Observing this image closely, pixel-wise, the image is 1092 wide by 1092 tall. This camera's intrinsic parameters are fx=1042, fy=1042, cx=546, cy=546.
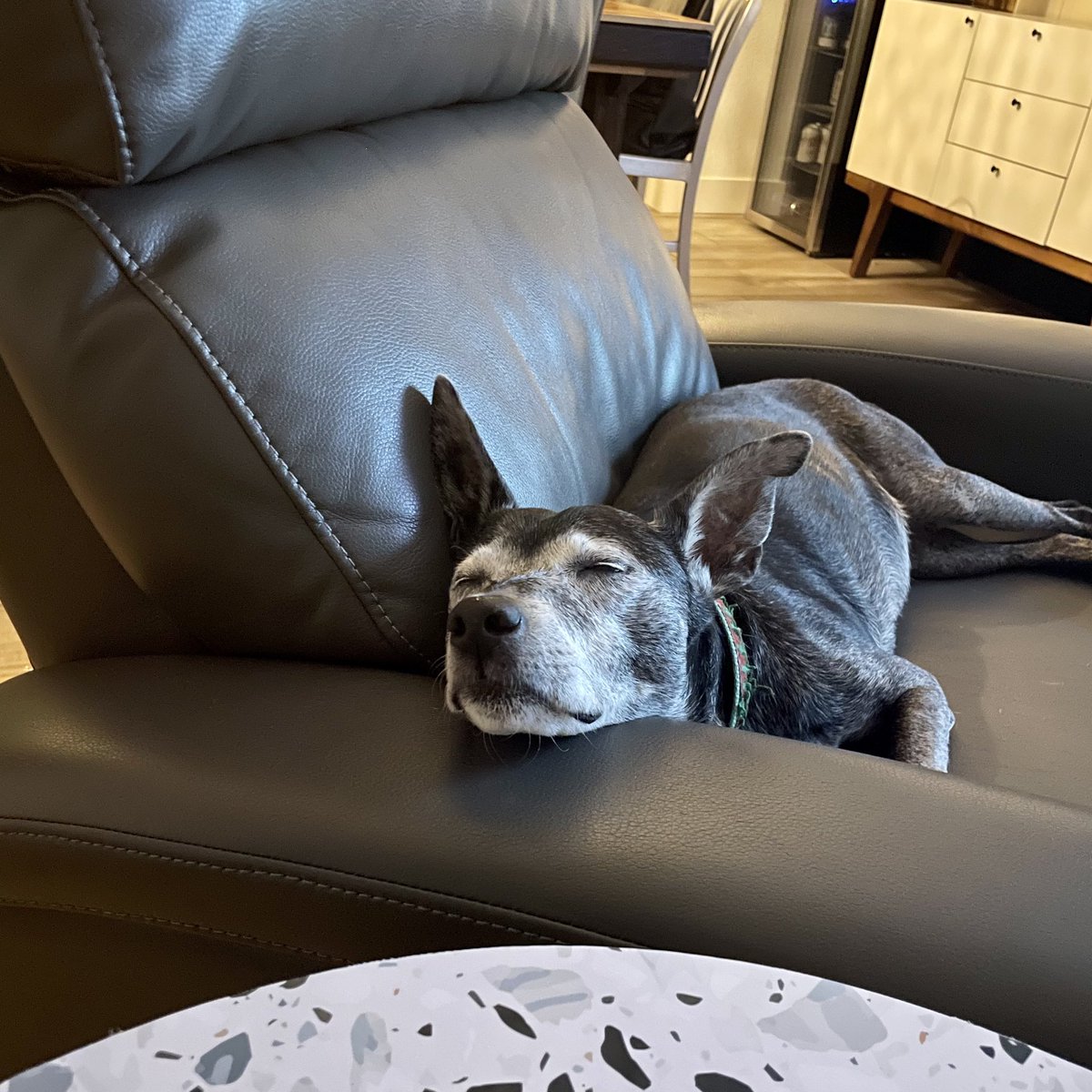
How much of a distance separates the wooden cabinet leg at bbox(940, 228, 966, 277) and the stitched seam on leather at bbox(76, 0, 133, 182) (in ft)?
15.9

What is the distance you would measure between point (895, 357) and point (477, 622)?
1185 millimetres

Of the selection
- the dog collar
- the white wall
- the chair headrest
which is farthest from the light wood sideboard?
the chair headrest

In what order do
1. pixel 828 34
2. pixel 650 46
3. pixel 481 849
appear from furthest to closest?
pixel 828 34
pixel 650 46
pixel 481 849

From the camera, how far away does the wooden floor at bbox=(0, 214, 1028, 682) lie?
4.71 m

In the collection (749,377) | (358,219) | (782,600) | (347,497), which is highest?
(358,219)

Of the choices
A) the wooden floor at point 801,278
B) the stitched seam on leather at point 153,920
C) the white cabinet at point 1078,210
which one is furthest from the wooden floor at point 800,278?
the stitched seam on leather at point 153,920

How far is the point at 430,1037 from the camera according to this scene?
0.49m

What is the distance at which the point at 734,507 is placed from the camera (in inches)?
50.7

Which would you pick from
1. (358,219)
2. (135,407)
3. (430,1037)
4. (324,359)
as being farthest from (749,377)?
(430,1037)

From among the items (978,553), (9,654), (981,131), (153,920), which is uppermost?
(981,131)

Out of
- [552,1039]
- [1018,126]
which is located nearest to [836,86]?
[1018,126]

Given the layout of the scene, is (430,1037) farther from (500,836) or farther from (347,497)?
(347,497)

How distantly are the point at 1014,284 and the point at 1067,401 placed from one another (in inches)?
141

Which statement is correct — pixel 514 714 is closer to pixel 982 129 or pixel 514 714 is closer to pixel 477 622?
pixel 477 622
